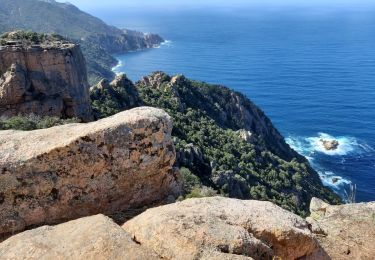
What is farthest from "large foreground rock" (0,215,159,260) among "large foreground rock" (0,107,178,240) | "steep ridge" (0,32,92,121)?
"steep ridge" (0,32,92,121)

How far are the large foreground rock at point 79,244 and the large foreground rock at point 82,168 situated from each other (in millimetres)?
1456

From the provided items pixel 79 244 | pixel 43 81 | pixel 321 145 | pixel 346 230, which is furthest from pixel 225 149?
pixel 79 244

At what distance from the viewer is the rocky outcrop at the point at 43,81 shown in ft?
135

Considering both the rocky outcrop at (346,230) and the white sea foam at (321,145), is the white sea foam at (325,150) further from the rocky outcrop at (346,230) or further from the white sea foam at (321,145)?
the rocky outcrop at (346,230)

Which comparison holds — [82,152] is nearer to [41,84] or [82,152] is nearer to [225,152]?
[41,84]

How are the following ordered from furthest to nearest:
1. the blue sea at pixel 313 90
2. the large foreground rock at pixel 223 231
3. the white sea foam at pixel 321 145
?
the white sea foam at pixel 321 145 < the blue sea at pixel 313 90 < the large foreground rock at pixel 223 231

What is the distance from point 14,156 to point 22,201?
1.15 meters

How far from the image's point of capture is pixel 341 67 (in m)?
157

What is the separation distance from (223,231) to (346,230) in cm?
796

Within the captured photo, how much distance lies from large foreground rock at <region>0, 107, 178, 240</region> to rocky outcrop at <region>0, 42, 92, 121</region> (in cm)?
3013

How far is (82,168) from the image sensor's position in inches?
Result: 474

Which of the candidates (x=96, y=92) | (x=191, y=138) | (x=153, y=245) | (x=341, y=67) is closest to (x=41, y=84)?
(x=96, y=92)

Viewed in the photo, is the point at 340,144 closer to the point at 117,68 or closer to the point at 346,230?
the point at 346,230

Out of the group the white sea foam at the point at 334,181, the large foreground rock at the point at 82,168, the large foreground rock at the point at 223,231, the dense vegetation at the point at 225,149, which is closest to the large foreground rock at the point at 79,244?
the large foreground rock at the point at 223,231
